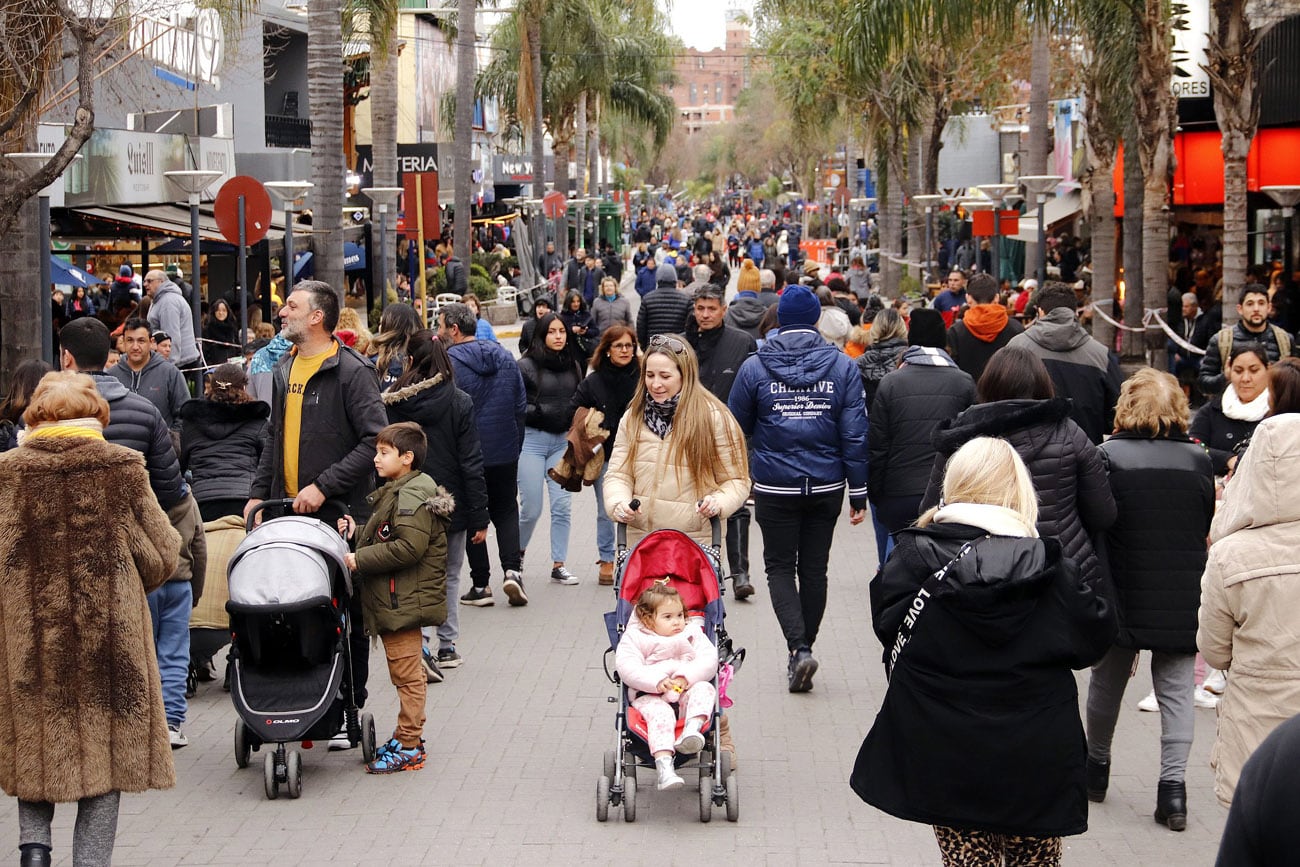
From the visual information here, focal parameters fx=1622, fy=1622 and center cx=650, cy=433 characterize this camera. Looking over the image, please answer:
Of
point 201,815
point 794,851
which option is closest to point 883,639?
point 794,851

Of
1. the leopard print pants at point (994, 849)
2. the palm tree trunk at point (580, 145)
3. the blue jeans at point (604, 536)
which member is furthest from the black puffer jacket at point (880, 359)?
the palm tree trunk at point (580, 145)

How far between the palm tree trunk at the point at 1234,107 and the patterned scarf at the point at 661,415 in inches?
331

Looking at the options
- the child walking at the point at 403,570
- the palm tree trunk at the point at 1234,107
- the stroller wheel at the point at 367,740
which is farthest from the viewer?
the palm tree trunk at the point at 1234,107

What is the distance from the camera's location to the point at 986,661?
14.0 ft

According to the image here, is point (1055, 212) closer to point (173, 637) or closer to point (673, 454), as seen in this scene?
point (673, 454)

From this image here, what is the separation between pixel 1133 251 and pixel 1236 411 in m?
12.0

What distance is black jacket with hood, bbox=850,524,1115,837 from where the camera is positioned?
422cm

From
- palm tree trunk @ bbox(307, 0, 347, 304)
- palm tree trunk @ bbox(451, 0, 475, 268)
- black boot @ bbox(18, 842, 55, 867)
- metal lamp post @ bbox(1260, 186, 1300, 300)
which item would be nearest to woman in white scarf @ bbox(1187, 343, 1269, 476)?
black boot @ bbox(18, 842, 55, 867)

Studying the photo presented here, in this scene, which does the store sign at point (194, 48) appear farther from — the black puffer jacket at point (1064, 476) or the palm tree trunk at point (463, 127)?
the black puffer jacket at point (1064, 476)

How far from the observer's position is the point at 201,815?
6477 millimetres

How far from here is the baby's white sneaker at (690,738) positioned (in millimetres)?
6039

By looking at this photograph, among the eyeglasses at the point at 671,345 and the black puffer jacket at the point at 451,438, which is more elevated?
the eyeglasses at the point at 671,345

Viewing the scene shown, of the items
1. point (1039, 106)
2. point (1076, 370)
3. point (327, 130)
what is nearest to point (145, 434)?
point (1076, 370)

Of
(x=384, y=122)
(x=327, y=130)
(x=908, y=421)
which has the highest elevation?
(x=384, y=122)
